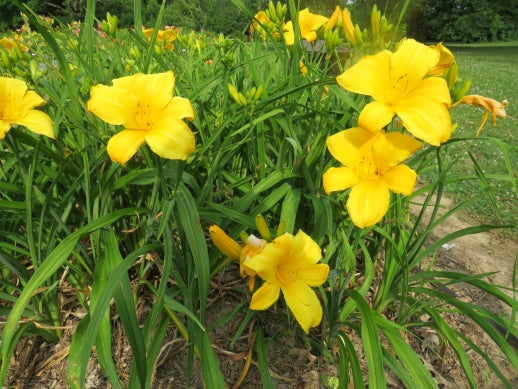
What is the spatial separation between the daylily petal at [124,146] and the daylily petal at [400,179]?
578 millimetres

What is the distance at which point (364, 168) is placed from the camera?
926 millimetres

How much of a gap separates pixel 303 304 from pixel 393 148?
44 cm

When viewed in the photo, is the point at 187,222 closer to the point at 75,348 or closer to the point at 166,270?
the point at 166,270

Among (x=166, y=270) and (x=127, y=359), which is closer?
(x=166, y=270)

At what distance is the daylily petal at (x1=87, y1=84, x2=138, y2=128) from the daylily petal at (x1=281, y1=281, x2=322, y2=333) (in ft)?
1.81

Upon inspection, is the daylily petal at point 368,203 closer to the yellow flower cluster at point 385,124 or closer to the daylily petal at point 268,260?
the yellow flower cluster at point 385,124

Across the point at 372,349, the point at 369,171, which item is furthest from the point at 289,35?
the point at 372,349

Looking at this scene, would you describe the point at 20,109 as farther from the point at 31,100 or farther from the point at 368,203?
the point at 368,203

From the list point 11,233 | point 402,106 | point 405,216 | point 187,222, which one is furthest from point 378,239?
point 11,233

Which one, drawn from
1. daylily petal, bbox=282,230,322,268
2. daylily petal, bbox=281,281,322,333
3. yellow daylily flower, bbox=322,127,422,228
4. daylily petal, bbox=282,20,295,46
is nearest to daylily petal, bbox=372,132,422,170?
yellow daylily flower, bbox=322,127,422,228

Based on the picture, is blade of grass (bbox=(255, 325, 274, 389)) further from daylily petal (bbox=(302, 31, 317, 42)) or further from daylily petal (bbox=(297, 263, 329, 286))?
daylily petal (bbox=(302, 31, 317, 42))

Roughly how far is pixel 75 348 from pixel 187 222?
1.56 feet

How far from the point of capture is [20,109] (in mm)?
937

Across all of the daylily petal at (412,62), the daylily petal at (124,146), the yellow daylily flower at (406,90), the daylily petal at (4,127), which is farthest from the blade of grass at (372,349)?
the daylily petal at (4,127)
